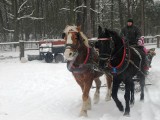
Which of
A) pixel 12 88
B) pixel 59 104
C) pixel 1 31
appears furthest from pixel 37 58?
pixel 1 31

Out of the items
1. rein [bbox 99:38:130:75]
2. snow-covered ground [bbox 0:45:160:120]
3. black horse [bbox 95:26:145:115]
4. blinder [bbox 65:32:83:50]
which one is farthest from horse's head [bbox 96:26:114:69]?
snow-covered ground [bbox 0:45:160:120]

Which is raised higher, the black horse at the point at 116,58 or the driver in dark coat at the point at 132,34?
the driver in dark coat at the point at 132,34

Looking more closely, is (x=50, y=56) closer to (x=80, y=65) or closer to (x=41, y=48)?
(x=41, y=48)

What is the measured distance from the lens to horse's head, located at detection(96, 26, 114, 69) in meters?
6.11

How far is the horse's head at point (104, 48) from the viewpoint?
6105mm

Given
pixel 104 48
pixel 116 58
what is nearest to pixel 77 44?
pixel 104 48

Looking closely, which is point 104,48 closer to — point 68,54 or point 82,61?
point 68,54

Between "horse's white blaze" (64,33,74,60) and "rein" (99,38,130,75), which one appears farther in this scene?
"rein" (99,38,130,75)

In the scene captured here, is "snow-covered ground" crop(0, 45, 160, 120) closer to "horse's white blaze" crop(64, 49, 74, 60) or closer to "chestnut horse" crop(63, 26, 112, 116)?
"chestnut horse" crop(63, 26, 112, 116)

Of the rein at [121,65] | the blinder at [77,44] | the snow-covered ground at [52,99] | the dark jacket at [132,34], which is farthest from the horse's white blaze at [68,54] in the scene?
the dark jacket at [132,34]

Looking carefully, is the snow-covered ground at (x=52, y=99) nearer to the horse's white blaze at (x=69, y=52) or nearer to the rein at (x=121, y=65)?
the rein at (x=121, y=65)

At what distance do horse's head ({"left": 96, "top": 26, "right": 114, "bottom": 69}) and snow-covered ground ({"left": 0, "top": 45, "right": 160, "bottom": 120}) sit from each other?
46.9 inches

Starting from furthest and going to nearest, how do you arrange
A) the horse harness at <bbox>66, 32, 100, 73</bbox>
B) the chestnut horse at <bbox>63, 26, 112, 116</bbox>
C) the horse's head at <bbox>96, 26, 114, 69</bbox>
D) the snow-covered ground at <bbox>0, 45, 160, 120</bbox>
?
the snow-covered ground at <bbox>0, 45, 160, 120</bbox>, the horse harness at <bbox>66, 32, 100, 73</bbox>, the chestnut horse at <bbox>63, 26, 112, 116</bbox>, the horse's head at <bbox>96, 26, 114, 69</bbox>

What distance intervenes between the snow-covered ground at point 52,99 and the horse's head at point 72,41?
4.56 feet
